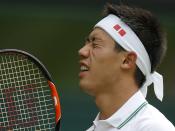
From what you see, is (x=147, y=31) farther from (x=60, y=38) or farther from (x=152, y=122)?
(x=60, y=38)

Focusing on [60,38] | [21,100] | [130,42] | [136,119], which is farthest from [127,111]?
[60,38]

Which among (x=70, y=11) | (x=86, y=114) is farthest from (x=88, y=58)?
(x=70, y=11)

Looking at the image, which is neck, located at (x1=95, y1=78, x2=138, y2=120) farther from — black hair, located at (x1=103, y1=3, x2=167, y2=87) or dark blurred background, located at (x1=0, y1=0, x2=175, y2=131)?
dark blurred background, located at (x1=0, y1=0, x2=175, y2=131)

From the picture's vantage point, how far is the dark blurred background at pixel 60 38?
24.7 ft

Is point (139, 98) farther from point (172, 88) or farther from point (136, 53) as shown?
point (172, 88)

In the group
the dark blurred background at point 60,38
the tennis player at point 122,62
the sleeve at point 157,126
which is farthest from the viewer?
the dark blurred background at point 60,38

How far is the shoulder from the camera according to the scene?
285 cm

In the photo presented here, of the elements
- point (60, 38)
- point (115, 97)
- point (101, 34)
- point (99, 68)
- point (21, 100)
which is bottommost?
point (60, 38)

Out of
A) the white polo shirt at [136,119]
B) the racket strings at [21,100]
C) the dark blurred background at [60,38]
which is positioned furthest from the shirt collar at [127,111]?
the dark blurred background at [60,38]

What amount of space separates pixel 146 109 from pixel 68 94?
179 inches

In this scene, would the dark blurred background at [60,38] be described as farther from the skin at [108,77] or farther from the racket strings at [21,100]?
the skin at [108,77]

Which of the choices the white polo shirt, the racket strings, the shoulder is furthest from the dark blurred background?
the shoulder

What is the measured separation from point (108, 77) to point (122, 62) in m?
0.09

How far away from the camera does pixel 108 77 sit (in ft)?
10.2
